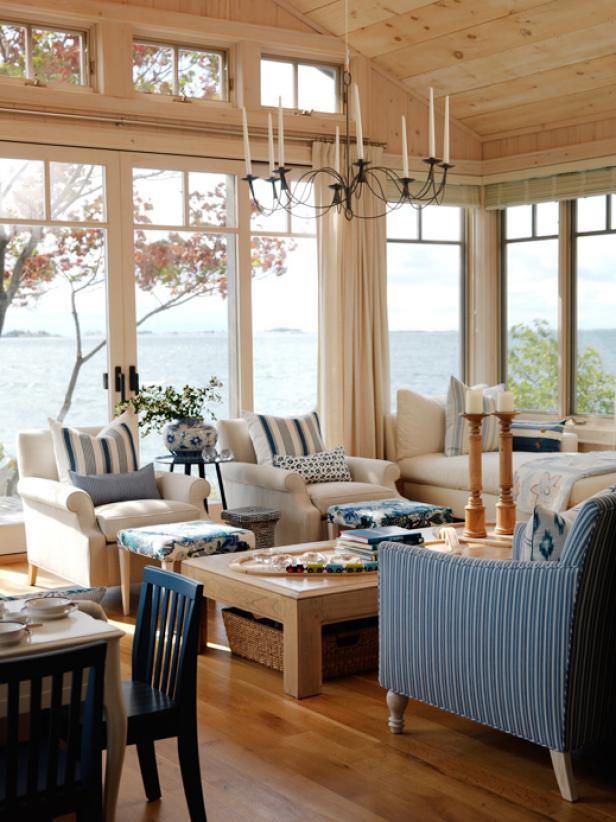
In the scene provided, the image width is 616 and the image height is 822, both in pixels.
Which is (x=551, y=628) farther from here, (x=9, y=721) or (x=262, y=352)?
(x=262, y=352)

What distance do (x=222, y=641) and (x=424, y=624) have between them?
1.65 metres

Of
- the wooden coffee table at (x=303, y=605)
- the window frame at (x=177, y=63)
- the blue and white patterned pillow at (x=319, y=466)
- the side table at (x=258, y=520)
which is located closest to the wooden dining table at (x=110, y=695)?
the wooden coffee table at (x=303, y=605)

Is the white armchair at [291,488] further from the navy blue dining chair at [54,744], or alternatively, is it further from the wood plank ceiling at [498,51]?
the navy blue dining chair at [54,744]

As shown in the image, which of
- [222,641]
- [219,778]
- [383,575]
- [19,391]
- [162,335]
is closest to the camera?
[219,778]

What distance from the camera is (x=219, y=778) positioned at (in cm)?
325

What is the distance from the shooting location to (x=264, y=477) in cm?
607

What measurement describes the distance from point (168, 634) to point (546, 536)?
1.12 m

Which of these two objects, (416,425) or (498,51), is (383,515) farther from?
(498,51)

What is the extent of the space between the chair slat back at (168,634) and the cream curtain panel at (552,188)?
539cm

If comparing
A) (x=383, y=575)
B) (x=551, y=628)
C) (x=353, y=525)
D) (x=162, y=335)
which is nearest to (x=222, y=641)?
(x=353, y=525)

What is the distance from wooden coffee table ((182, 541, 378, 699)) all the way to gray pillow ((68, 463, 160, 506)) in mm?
1367

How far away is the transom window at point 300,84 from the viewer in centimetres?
723

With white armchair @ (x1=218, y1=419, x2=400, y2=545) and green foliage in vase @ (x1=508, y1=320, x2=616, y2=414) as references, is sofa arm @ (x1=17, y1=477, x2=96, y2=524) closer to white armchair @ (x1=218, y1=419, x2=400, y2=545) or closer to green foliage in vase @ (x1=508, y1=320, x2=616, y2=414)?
white armchair @ (x1=218, y1=419, x2=400, y2=545)

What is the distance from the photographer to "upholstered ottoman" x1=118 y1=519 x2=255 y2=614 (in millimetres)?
4781
